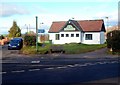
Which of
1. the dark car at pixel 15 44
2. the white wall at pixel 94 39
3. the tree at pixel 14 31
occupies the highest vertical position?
the tree at pixel 14 31

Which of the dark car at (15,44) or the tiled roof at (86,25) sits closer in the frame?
the dark car at (15,44)

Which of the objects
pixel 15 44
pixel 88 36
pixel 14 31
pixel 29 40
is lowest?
pixel 15 44

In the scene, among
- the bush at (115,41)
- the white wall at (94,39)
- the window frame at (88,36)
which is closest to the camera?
the bush at (115,41)

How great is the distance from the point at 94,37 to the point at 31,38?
19.7 metres

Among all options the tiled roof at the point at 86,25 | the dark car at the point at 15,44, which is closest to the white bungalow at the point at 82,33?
the tiled roof at the point at 86,25

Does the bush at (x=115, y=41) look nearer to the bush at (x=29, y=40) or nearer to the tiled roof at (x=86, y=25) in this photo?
the bush at (x=29, y=40)

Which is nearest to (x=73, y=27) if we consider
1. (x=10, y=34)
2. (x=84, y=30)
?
(x=84, y=30)

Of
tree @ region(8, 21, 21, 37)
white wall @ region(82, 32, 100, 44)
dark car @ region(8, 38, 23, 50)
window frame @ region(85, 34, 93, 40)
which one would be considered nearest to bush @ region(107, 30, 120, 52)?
dark car @ region(8, 38, 23, 50)

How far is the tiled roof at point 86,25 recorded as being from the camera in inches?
2247

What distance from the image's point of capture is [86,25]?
58.9m

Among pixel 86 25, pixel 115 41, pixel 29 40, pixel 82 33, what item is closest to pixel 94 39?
pixel 82 33

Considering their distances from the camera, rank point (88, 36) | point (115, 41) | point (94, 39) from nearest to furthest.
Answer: point (115, 41) → point (94, 39) → point (88, 36)

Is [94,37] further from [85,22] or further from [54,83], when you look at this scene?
[54,83]

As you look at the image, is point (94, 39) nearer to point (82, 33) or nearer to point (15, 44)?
point (82, 33)
